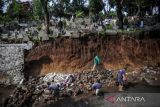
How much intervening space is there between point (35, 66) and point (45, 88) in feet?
13.4

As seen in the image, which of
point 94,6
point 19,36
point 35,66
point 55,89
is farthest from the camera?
point 94,6

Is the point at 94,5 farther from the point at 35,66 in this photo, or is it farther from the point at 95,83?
the point at 95,83

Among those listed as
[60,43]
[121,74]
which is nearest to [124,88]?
[121,74]

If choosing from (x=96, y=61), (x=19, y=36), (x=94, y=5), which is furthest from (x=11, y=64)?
(x=94, y=5)

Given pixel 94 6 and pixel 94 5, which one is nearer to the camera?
pixel 94 5

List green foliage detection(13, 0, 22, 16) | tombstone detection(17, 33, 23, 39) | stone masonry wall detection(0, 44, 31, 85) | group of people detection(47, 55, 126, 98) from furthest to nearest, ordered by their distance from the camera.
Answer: green foliage detection(13, 0, 22, 16), tombstone detection(17, 33, 23, 39), stone masonry wall detection(0, 44, 31, 85), group of people detection(47, 55, 126, 98)

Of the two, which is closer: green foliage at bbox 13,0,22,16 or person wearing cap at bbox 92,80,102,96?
person wearing cap at bbox 92,80,102,96

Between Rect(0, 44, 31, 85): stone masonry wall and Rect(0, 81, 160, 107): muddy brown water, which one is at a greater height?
Rect(0, 44, 31, 85): stone masonry wall

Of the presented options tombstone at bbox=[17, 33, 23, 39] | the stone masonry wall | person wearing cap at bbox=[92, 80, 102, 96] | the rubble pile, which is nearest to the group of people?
person wearing cap at bbox=[92, 80, 102, 96]

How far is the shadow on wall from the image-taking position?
30.0m

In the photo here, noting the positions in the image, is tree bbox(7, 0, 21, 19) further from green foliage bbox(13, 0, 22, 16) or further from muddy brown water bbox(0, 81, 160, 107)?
muddy brown water bbox(0, 81, 160, 107)

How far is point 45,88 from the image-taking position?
27172 mm

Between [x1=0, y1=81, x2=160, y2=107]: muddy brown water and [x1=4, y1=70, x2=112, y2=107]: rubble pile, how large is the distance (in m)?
0.75

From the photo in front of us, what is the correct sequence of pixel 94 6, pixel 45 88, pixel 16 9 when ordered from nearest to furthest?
pixel 45 88, pixel 94 6, pixel 16 9
